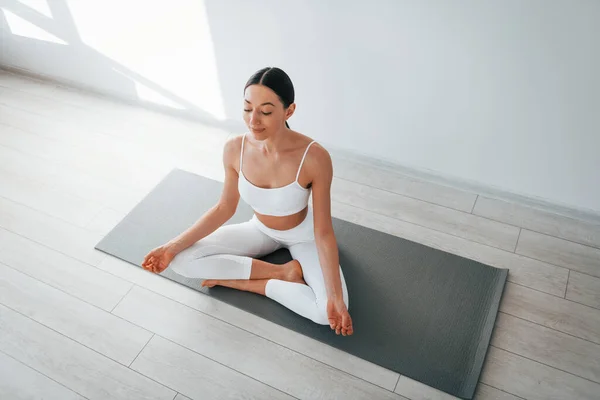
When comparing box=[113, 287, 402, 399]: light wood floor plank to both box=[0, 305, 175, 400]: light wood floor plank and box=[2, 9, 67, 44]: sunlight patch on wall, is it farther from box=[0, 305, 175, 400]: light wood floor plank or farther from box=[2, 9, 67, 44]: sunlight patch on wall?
box=[2, 9, 67, 44]: sunlight patch on wall

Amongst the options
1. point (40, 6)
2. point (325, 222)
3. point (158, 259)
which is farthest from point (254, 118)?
point (40, 6)

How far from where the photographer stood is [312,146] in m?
1.88

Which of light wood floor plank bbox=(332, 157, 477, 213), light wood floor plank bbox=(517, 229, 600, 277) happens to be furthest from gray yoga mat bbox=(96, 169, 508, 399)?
light wood floor plank bbox=(332, 157, 477, 213)

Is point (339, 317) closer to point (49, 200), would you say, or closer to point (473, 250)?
point (473, 250)

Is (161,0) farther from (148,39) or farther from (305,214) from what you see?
(305,214)

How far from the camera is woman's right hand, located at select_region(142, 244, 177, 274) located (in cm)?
198

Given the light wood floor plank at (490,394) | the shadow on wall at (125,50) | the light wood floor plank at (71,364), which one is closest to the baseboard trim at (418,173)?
the shadow on wall at (125,50)

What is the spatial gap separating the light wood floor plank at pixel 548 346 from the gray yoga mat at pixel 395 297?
0.20 ft

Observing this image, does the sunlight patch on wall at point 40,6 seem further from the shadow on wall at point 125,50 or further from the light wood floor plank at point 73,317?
the light wood floor plank at point 73,317

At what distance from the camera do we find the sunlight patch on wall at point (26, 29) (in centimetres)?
330

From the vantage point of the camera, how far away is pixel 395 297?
2145 mm

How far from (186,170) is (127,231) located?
49 cm

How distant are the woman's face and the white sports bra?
0.76 ft

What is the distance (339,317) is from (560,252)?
1095 millimetres
